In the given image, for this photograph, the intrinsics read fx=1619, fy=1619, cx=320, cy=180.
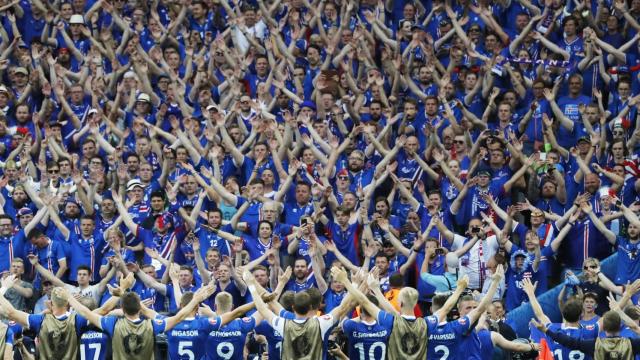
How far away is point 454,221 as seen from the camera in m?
23.7

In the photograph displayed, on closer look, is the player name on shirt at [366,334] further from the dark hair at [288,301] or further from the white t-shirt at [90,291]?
the white t-shirt at [90,291]

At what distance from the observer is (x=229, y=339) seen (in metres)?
18.7

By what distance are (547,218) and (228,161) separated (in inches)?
206

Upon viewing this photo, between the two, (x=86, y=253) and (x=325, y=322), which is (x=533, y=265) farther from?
(x=86, y=253)

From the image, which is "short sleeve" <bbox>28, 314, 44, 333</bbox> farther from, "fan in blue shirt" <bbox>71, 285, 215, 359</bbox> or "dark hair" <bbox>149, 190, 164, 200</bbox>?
"dark hair" <bbox>149, 190, 164, 200</bbox>

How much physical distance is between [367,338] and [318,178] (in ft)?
20.1

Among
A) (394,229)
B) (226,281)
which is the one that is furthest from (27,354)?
(394,229)

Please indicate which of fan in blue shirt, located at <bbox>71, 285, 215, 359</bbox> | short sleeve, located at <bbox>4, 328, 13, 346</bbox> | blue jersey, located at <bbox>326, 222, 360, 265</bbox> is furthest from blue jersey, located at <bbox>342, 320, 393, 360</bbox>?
blue jersey, located at <bbox>326, 222, 360, 265</bbox>

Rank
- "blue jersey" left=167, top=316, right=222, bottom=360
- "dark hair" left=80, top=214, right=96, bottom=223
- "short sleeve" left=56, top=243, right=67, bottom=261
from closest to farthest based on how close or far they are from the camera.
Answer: "blue jersey" left=167, top=316, right=222, bottom=360 → "short sleeve" left=56, top=243, right=67, bottom=261 → "dark hair" left=80, top=214, right=96, bottom=223

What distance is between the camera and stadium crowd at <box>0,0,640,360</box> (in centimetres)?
1866

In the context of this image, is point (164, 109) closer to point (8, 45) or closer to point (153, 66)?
point (153, 66)

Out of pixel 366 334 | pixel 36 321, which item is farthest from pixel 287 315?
pixel 36 321

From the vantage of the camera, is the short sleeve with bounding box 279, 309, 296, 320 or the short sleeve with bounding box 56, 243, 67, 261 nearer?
the short sleeve with bounding box 279, 309, 296, 320

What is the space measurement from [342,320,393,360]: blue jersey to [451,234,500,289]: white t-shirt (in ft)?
12.9
